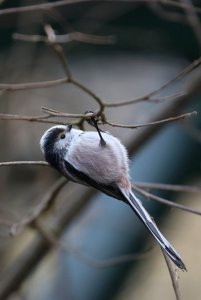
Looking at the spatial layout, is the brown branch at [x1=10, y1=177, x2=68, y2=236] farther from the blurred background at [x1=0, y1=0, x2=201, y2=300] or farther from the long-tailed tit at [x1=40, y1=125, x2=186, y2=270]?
the blurred background at [x1=0, y1=0, x2=201, y2=300]

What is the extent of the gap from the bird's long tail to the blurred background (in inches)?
41.3

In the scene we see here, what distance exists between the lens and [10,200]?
4.57 m

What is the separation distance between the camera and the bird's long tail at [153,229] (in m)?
1.94


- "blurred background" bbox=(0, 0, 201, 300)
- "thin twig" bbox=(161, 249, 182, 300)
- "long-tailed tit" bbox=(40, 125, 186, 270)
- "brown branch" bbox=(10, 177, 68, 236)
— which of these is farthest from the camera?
"blurred background" bbox=(0, 0, 201, 300)

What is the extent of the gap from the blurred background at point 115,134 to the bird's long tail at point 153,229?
3.44 feet

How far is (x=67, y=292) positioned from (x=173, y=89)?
1365 mm

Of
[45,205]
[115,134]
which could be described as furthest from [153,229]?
[115,134]

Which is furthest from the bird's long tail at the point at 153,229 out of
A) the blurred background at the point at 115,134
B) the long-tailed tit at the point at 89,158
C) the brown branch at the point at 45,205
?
the blurred background at the point at 115,134

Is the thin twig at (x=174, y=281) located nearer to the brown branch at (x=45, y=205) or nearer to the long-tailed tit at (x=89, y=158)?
the long-tailed tit at (x=89, y=158)

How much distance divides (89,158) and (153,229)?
0.38 metres

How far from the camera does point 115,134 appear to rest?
13.8 ft

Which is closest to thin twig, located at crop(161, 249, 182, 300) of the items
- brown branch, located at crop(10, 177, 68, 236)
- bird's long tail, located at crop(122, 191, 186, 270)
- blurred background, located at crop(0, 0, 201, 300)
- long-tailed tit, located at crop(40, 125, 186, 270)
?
bird's long tail, located at crop(122, 191, 186, 270)

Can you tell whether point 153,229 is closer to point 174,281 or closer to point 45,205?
point 174,281

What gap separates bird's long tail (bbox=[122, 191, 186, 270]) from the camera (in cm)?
194
